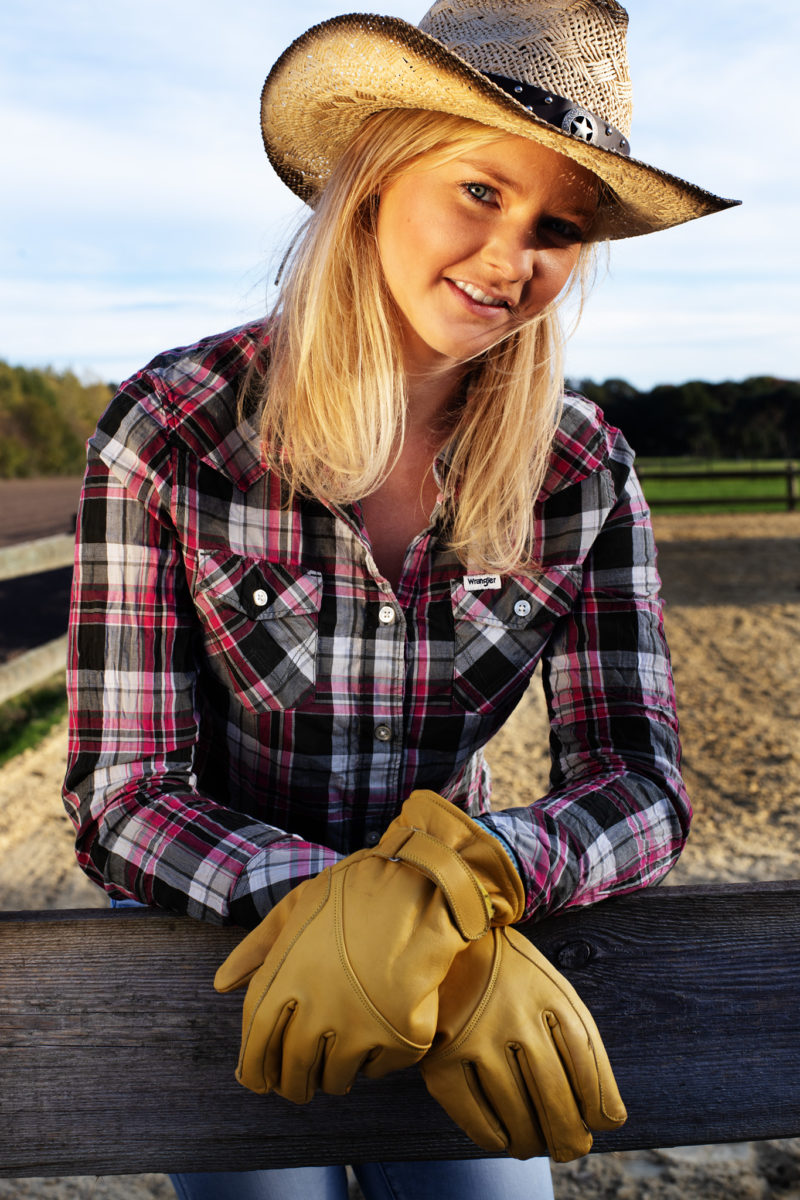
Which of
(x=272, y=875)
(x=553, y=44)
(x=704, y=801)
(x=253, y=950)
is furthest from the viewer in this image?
(x=704, y=801)

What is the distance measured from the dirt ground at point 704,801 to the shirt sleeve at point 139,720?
143 cm

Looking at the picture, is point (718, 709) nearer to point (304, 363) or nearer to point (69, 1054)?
point (304, 363)

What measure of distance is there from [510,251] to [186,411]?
0.54 meters

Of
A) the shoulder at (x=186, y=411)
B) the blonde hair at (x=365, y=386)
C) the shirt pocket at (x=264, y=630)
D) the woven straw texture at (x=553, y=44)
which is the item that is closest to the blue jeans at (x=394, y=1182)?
the shirt pocket at (x=264, y=630)

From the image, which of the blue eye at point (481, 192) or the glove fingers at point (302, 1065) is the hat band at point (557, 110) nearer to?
the blue eye at point (481, 192)

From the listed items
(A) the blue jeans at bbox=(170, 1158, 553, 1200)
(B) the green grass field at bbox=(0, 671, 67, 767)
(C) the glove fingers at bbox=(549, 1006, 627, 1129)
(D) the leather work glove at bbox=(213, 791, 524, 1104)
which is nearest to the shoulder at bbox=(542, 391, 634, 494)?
(D) the leather work glove at bbox=(213, 791, 524, 1104)

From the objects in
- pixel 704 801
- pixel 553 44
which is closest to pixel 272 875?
pixel 553 44

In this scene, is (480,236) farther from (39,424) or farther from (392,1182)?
(39,424)

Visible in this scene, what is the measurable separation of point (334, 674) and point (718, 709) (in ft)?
16.1

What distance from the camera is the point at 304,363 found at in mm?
1446

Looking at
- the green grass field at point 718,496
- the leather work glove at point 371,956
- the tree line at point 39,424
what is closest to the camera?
the leather work glove at point 371,956

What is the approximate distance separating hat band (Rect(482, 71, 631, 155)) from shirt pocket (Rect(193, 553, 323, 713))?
73 cm

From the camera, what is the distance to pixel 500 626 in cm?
156

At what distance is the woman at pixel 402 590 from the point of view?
0.97m
